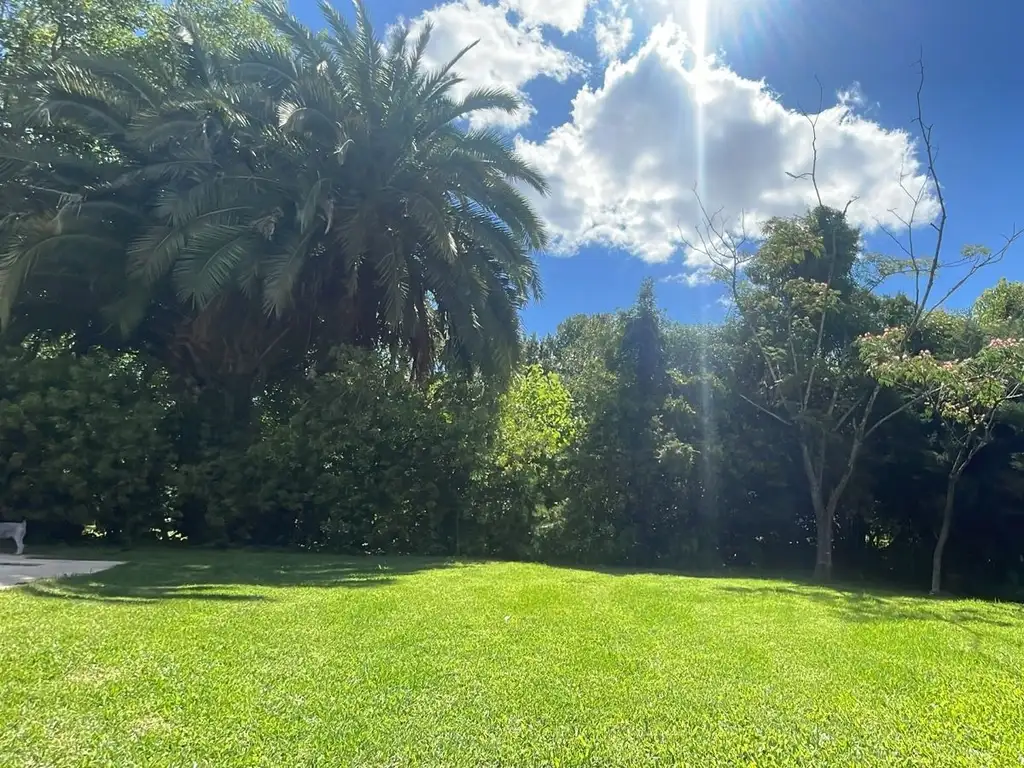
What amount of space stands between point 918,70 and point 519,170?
6.49m

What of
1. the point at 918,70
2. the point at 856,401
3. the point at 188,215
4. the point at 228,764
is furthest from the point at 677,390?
the point at 228,764

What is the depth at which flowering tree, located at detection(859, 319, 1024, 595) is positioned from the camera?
32.4ft

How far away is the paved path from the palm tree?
4.05 metres

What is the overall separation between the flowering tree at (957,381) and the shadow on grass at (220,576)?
23.4 feet

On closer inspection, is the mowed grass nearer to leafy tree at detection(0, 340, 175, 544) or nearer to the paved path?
the paved path

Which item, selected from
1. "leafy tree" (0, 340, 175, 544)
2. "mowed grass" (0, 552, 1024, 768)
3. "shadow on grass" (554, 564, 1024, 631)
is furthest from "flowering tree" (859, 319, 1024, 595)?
"leafy tree" (0, 340, 175, 544)

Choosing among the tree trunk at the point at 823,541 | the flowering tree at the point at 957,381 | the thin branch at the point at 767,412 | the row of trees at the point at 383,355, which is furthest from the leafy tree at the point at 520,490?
the flowering tree at the point at 957,381

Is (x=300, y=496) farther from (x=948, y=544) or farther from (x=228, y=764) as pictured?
(x=948, y=544)

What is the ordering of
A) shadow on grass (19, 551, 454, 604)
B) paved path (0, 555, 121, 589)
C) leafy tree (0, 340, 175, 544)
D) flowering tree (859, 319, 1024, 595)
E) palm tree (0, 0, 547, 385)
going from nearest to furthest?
1. shadow on grass (19, 551, 454, 604)
2. paved path (0, 555, 121, 589)
3. flowering tree (859, 319, 1024, 595)
4. leafy tree (0, 340, 175, 544)
5. palm tree (0, 0, 547, 385)

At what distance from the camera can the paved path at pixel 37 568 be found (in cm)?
721

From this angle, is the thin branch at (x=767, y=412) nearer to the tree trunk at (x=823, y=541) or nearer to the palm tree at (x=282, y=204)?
the tree trunk at (x=823, y=541)

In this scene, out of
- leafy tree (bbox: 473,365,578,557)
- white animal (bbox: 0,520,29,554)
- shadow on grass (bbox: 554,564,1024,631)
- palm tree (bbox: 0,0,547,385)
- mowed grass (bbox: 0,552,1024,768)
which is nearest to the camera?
mowed grass (bbox: 0,552,1024,768)

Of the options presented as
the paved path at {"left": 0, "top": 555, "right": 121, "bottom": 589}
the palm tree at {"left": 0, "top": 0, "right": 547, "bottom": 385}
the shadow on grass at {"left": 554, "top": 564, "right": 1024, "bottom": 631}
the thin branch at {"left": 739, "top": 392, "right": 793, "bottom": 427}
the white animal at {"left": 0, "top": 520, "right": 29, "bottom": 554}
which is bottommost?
the paved path at {"left": 0, "top": 555, "right": 121, "bottom": 589}

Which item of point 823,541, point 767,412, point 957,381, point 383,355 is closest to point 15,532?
point 383,355
